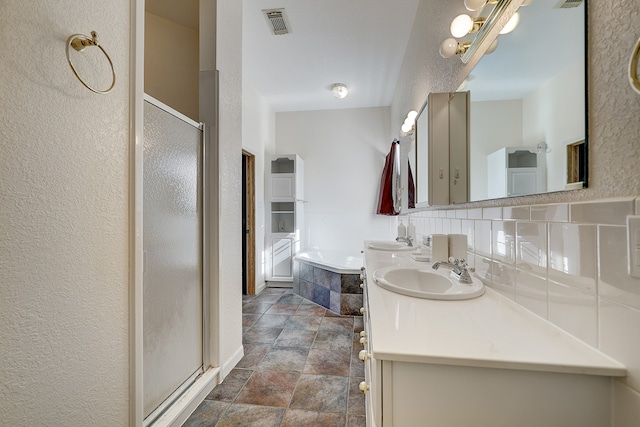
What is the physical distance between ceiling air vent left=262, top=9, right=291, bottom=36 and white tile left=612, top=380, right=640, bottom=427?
265 centimetres

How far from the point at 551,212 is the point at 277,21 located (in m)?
2.41

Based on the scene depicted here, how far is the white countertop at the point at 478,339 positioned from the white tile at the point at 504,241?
0.15 m

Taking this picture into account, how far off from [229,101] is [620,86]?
173 centimetres

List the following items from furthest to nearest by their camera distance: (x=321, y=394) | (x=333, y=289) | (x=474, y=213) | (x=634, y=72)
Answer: (x=333, y=289)
(x=321, y=394)
(x=474, y=213)
(x=634, y=72)

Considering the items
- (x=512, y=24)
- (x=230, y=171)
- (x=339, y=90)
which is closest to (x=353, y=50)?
(x=339, y=90)

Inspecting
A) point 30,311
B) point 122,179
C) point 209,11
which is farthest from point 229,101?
point 30,311

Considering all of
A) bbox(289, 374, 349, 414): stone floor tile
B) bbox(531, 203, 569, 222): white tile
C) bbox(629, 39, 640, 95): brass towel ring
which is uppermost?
bbox(629, 39, 640, 95): brass towel ring

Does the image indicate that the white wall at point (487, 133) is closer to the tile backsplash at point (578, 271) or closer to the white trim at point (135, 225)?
the tile backsplash at point (578, 271)

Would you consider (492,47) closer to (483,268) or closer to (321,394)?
(483,268)

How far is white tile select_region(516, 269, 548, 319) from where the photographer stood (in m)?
0.73

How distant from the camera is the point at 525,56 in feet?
2.78

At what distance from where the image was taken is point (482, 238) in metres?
1.10

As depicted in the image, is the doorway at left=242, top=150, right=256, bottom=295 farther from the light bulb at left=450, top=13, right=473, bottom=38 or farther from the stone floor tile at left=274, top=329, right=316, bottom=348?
the light bulb at left=450, top=13, right=473, bottom=38

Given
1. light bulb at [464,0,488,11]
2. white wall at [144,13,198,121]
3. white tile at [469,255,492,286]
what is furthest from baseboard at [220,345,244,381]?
light bulb at [464,0,488,11]
